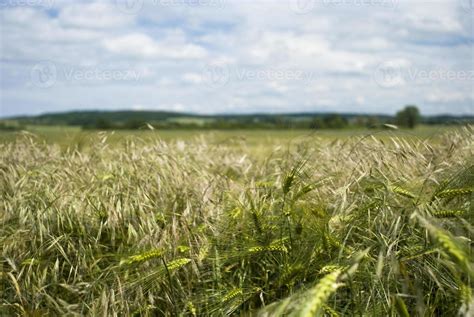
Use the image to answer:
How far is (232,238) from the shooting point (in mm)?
4344

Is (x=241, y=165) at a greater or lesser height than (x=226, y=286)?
greater

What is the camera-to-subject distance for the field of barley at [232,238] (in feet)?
11.9

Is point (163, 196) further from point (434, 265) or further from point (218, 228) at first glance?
point (434, 265)

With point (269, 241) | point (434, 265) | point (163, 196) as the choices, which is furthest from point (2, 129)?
point (434, 265)

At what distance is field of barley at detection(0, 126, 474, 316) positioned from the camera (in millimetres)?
3641

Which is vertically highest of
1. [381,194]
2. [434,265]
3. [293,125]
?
[293,125]

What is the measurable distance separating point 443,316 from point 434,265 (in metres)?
0.35

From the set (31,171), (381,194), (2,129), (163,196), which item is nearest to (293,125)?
(163,196)

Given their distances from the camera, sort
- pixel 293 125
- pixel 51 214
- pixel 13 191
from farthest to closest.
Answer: pixel 293 125 → pixel 13 191 → pixel 51 214

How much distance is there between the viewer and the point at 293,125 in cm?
690

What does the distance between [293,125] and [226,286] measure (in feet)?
10.4

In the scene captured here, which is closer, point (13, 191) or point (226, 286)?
point (226, 286)

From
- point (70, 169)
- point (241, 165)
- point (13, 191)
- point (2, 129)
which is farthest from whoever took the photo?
point (2, 129)

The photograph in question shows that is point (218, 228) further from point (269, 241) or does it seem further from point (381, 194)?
point (381, 194)
